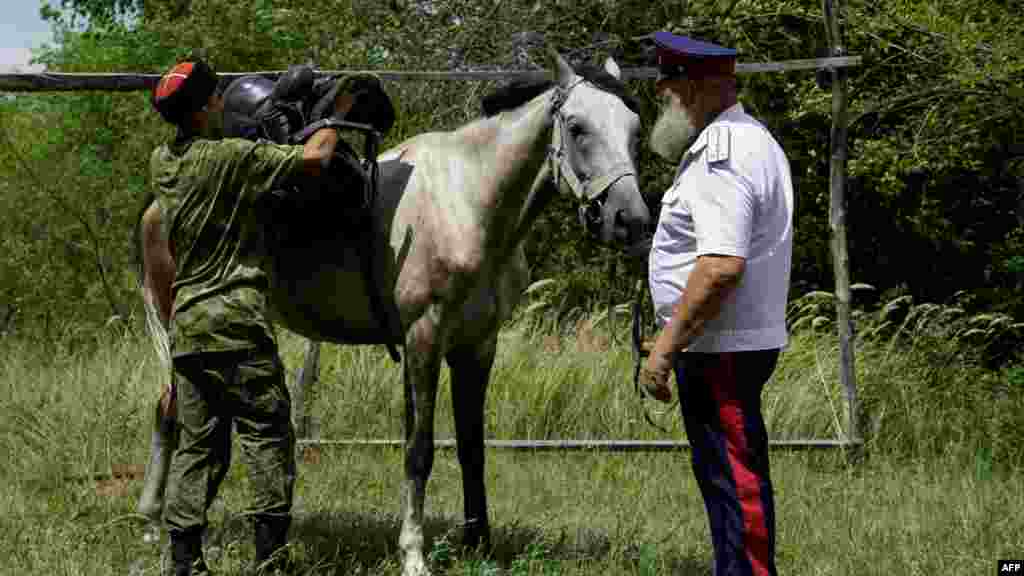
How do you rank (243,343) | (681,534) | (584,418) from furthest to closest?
(584,418), (681,534), (243,343)

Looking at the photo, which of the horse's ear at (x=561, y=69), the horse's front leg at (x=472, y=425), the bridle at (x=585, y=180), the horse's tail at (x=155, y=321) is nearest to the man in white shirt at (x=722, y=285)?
the bridle at (x=585, y=180)

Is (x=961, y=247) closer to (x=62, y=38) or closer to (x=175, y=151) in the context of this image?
(x=175, y=151)

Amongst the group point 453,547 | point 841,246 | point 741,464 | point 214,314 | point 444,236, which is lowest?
point 453,547

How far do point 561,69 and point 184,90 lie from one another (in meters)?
1.62

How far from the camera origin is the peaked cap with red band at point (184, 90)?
14.9ft

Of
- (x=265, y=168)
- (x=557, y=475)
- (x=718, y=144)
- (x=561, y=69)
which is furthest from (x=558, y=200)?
(x=718, y=144)

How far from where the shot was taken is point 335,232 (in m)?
5.53

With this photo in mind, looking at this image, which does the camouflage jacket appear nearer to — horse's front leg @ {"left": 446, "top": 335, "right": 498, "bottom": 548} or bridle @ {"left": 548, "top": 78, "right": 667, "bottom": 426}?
bridle @ {"left": 548, "top": 78, "right": 667, "bottom": 426}

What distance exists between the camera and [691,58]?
3893 mm

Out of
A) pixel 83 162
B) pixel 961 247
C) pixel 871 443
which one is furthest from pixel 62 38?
pixel 871 443

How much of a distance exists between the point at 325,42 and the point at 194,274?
9.78 metres

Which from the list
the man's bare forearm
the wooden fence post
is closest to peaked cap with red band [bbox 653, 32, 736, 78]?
the man's bare forearm

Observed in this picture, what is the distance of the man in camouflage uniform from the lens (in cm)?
457

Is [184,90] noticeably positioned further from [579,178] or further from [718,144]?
[718,144]
